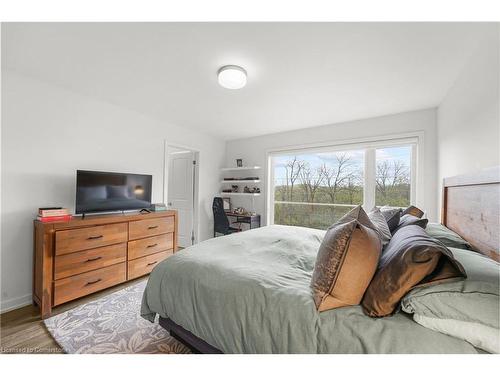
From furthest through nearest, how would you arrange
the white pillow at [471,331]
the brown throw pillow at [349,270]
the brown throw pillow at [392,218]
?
the brown throw pillow at [392,218]
the brown throw pillow at [349,270]
the white pillow at [471,331]

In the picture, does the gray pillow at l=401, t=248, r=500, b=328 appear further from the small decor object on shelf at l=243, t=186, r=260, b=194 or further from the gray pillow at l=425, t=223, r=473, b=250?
the small decor object on shelf at l=243, t=186, r=260, b=194

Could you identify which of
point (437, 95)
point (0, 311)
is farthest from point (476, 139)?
point (0, 311)

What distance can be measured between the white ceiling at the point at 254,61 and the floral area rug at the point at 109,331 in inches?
92.5

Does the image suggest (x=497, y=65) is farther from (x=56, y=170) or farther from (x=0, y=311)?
(x=0, y=311)

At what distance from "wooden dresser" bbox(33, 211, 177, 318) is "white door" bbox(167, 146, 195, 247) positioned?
1440 mm

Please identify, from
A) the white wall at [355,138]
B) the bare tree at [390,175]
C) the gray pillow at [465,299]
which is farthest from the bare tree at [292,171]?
the gray pillow at [465,299]

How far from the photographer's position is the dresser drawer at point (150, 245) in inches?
104

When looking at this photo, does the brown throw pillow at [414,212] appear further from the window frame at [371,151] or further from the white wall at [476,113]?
the window frame at [371,151]

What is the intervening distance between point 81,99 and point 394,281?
11.6ft

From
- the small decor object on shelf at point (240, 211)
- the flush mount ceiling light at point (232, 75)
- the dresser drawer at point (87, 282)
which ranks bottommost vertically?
the dresser drawer at point (87, 282)

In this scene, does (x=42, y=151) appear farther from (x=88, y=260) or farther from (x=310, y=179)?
(x=310, y=179)

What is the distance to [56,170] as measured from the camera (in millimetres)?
2406

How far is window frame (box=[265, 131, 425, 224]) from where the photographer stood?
9.81ft

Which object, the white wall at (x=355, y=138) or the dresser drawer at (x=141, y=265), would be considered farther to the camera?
the white wall at (x=355, y=138)
